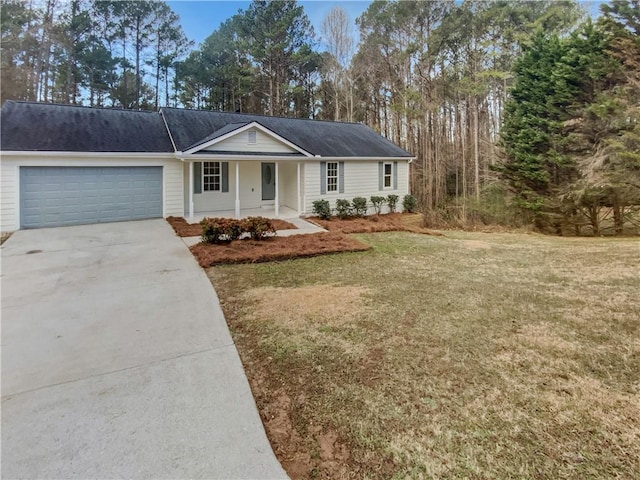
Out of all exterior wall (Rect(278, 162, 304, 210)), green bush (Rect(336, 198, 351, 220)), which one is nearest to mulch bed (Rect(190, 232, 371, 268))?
green bush (Rect(336, 198, 351, 220))

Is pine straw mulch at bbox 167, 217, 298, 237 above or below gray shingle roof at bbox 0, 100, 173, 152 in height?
below

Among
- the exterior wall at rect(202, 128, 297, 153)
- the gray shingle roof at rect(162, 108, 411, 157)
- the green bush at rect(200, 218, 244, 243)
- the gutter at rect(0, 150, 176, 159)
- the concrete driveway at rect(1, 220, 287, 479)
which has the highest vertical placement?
the gray shingle roof at rect(162, 108, 411, 157)

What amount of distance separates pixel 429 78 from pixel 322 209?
49.2 ft

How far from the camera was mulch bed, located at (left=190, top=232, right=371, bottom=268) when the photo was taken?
24.3 ft

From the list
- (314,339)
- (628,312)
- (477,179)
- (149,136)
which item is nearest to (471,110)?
(477,179)

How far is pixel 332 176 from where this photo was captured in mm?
15227

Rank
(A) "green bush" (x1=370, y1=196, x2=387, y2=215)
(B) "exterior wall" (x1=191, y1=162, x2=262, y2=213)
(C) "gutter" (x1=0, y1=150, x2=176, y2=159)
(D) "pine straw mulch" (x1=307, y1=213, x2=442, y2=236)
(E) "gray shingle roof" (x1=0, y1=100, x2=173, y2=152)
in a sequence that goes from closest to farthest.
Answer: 1. (C) "gutter" (x1=0, y1=150, x2=176, y2=159)
2. (E) "gray shingle roof" (x1=0, y1=100, x2=173, y2=152)
3. (D) "pine straw mulch" (x1=307, y1=213, x2=442, y2=236)
4. (B) "exterior wall" (x1=191, y1=162, x2=262, y2=213)
5. (A) "green bush" (x1=370, y1=196, x2=387, y2=215)

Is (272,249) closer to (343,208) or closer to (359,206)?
(343,208)

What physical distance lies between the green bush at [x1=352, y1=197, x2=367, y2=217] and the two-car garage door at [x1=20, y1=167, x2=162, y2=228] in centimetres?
776

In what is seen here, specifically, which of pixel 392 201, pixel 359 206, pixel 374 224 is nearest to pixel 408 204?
pixel 392 201

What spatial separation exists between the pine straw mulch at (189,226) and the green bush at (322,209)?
216cm

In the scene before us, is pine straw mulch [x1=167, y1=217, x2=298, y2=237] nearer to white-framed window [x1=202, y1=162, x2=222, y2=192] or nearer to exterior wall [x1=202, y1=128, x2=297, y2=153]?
white-framed window [x1=202, y1=162, x2=222, y2=192]

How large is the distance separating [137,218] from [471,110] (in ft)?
72.3

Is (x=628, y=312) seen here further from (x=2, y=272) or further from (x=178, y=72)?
(x=178, y=72)
